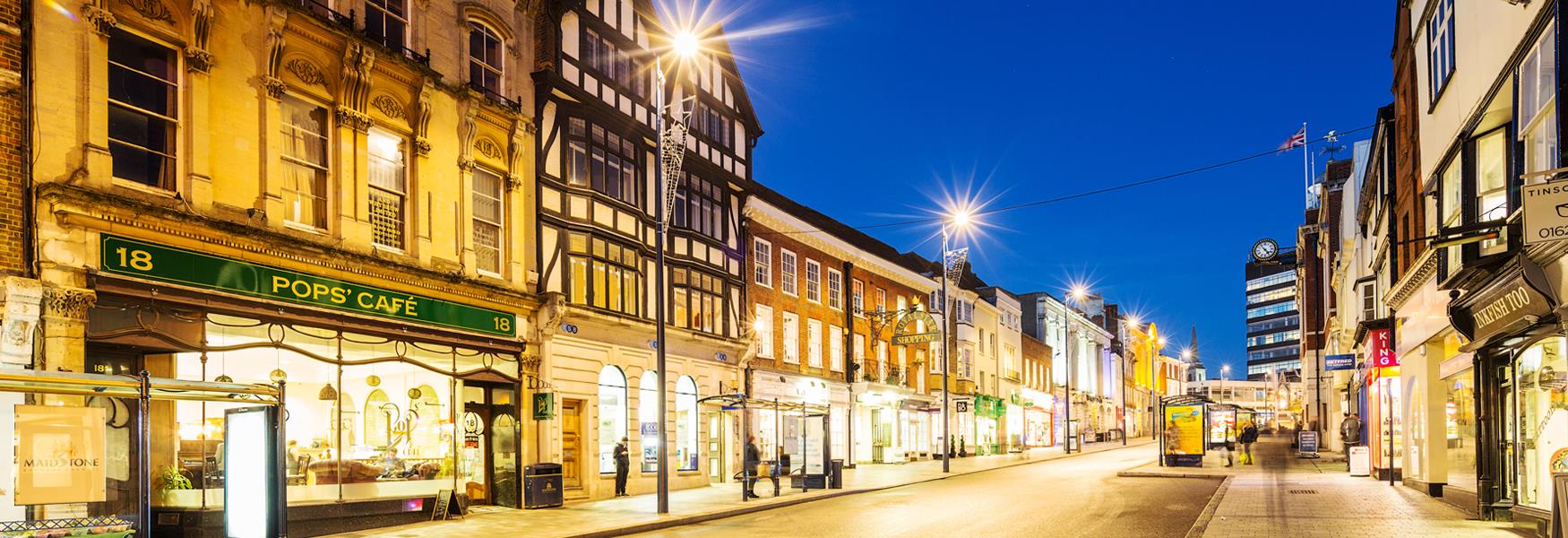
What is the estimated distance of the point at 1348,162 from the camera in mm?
64750

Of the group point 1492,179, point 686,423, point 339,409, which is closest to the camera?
point 1492,179

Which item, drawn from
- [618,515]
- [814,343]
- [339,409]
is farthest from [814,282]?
[339,409]

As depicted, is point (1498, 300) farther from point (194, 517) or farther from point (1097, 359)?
point (1097, 359)

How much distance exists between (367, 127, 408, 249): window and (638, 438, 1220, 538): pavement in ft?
24.2

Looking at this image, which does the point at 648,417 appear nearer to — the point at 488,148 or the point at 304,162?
the point at 488,148

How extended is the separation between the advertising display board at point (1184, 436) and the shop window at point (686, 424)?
59.1ft

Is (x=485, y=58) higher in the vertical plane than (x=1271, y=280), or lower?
lower

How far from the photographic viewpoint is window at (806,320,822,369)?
39.8m

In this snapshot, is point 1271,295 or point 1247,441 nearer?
point 1247,441

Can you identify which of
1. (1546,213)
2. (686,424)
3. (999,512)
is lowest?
(999,512)

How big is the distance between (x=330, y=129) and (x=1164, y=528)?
Result: 1520 centimetres

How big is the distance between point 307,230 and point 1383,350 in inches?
945

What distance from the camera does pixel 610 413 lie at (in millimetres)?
26328

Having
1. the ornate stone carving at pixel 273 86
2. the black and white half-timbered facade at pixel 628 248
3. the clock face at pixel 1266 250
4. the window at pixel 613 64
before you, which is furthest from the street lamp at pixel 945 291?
the clock face at pixel 1266 250
